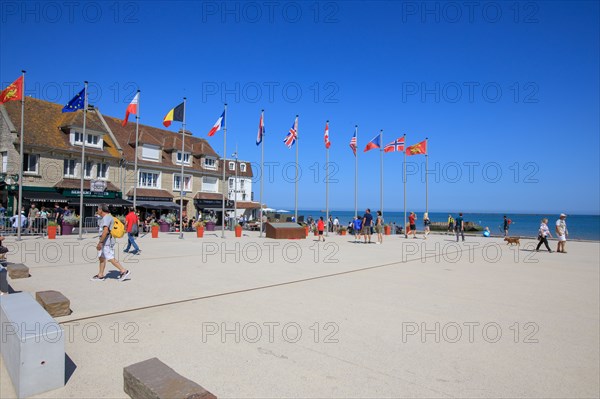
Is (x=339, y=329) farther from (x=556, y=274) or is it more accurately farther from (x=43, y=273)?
(x=556, y=274)

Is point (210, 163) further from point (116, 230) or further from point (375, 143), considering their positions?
point (116, 230)

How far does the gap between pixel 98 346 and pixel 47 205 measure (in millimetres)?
31482

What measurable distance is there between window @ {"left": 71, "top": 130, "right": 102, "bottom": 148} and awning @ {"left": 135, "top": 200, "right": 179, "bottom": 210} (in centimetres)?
640

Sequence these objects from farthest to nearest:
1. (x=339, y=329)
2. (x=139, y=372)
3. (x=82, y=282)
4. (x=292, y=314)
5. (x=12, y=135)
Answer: (x=12, y=135) → (x=82, y=282) → (x=292, y=314) → (x=339, y=329) → (x=139, y=372)

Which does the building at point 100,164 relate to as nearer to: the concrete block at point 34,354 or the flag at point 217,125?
the flag at point 217,125

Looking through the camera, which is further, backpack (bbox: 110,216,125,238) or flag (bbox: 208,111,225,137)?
flag (bbox: 208,111,225,137)

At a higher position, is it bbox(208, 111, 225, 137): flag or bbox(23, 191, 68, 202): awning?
bbox(208, 111, 225, 137): flag

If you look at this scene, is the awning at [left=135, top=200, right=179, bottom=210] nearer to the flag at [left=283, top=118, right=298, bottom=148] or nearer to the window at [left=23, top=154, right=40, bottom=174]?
the window at [left=23, top=154, right=40, bottom=174]

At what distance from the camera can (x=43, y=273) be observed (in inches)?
410

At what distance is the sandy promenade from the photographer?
4.62 meters

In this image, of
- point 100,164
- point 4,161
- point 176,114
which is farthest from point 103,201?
point 176,114

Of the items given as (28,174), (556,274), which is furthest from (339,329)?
(28,174)

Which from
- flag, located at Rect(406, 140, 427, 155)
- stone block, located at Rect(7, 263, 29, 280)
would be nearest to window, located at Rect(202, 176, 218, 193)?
flag, located at Rect(406, 140, 427, 155)

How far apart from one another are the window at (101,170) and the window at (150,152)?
4.80m
